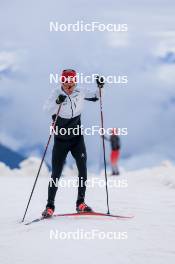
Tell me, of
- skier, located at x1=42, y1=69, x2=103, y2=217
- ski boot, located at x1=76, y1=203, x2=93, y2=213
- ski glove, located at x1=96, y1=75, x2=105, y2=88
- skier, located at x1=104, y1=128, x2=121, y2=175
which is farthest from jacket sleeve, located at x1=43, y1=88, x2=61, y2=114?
skier, located at x1=104, y1=128, x2=121, y2=175

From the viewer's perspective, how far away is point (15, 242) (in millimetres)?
6266

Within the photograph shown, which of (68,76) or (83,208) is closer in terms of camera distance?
(68,76)

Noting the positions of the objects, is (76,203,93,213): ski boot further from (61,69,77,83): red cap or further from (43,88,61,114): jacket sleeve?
(61,69,77,83): red cap

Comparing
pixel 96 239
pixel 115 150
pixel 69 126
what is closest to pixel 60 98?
pixel 69 126

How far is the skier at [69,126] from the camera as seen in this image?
7797 millimetres

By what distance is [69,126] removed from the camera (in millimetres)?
7828

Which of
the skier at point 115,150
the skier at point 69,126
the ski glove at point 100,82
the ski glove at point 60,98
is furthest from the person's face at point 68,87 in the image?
the skier at point 115,150

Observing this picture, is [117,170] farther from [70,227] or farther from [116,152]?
[70,227]

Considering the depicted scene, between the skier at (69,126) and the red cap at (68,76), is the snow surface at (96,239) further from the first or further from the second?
the red cap at (68,76)

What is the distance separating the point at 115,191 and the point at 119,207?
12.8 ft

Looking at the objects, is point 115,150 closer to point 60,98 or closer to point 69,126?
point 69,126

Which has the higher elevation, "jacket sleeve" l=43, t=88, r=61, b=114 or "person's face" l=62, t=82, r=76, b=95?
"person's face" l=62, t=82, r=76, b=95

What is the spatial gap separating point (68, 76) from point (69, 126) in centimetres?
65

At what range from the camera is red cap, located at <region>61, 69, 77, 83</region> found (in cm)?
778
